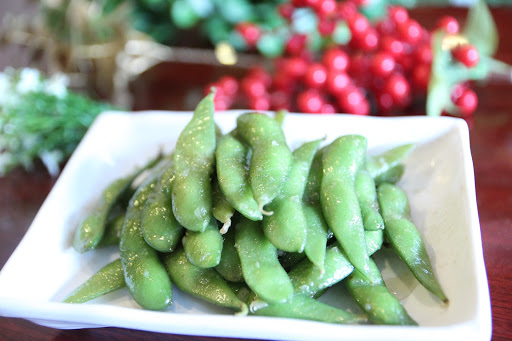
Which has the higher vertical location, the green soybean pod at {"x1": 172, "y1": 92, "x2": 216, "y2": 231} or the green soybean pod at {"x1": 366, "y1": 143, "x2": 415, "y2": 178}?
the green soybean pod at {"x1": 172, "y1": 92, "x2": 216, "y2": 231}

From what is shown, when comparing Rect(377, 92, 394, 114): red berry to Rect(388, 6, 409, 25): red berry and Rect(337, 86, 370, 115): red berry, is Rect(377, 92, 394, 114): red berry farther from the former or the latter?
Rect(388, 6, 409, 25): red berry

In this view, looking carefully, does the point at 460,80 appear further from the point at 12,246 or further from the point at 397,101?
the point at 12,246

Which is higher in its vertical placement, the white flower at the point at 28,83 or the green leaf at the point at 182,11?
the green leaf at the point at 182,11

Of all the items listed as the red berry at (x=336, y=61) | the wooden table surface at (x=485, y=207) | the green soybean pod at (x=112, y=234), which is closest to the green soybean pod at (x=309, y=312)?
the wooden table surface at (x=485, y=207)

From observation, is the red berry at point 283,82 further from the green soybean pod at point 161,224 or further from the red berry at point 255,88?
the green soybean pod at point 161,224

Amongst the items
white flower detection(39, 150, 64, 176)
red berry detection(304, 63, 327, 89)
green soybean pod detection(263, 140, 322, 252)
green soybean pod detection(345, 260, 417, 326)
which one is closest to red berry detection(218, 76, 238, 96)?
red berry detection(304, 63, 327, 89)

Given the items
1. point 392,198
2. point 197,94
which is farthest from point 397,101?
point 197,94
